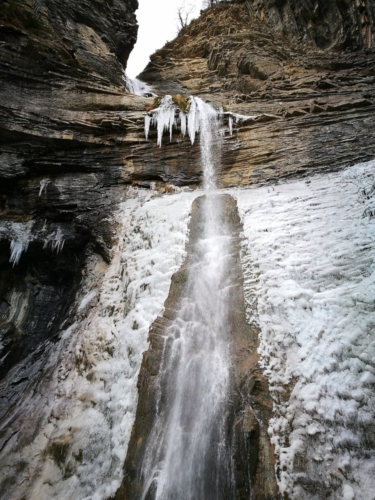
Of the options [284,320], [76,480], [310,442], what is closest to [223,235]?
[284,320]

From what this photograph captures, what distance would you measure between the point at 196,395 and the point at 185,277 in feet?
7.16

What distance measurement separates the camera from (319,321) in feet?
14.4

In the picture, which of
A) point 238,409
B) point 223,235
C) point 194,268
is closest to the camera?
point 238,409

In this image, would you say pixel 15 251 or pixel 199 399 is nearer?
pixel 199 399

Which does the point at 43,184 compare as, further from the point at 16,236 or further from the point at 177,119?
the point at 177,119

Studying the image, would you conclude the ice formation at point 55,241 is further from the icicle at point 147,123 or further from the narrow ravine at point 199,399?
the narrow ravine at point 199,399

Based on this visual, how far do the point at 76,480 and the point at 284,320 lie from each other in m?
3.78

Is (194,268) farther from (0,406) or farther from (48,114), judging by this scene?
(48,114)

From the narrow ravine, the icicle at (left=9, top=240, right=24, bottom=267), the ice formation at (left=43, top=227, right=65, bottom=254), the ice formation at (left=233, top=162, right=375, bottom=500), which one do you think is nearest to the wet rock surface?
the narrow ravine

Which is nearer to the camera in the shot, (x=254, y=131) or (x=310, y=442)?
(x=310, y=442)

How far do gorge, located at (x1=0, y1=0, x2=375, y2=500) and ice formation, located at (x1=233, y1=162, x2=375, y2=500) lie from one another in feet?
0.08

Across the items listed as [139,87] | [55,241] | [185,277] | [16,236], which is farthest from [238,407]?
[139,87]

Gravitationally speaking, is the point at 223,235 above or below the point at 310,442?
above

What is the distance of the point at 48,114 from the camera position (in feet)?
27.3
